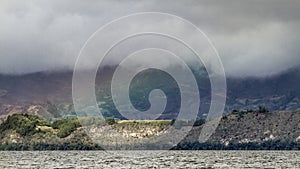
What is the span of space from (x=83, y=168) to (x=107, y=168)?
7113 millimetres

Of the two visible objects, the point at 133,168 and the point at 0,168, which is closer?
the point at 133,168

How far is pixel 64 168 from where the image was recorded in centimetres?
14338

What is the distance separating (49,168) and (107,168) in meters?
16.0

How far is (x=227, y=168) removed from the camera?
144 m

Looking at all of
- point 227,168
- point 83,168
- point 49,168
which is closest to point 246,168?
point 227,168

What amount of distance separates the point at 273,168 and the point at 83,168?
49.0 metres

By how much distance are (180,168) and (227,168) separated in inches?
491

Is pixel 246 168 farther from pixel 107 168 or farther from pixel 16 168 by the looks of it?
pixel 16 168

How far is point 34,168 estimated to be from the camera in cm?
14450

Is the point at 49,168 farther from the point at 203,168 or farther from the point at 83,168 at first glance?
the point at 203,168

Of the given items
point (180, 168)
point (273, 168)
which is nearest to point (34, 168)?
point (180, 168)

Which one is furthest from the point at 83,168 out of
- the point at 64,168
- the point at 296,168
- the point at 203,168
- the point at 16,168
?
the point at 296,168

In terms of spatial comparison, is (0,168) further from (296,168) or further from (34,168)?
(296,168)

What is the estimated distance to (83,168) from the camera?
143m
